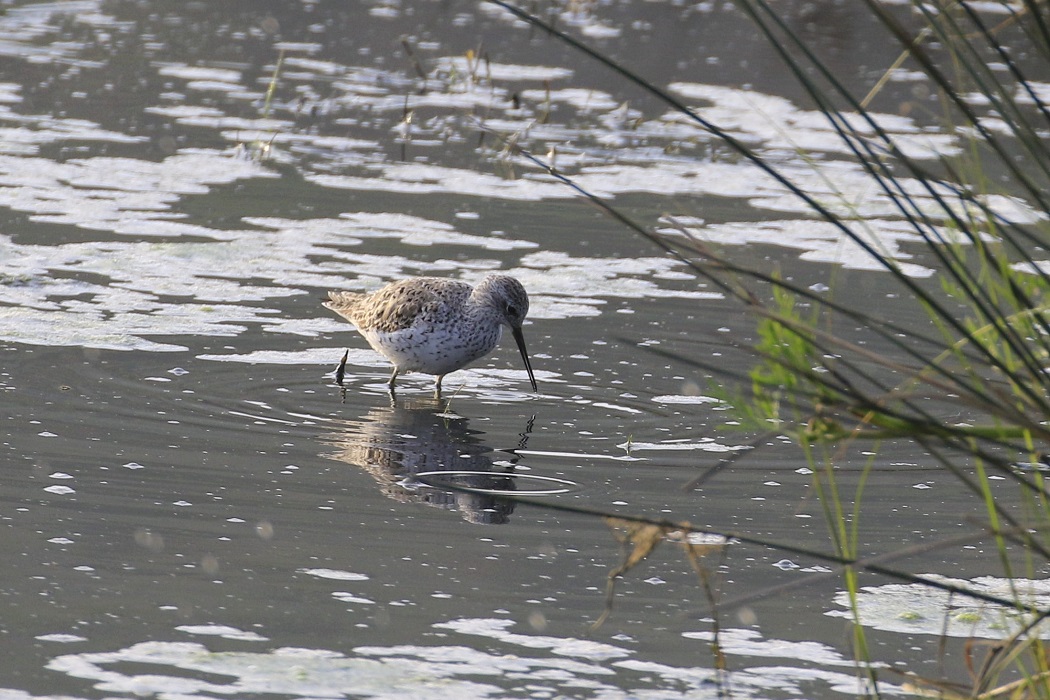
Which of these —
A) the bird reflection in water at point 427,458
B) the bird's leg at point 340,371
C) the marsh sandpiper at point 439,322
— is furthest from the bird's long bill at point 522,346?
the bird's leg at point 340,371

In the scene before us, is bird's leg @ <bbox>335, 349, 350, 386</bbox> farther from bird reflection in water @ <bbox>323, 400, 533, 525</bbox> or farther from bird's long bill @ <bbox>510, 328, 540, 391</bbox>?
bird's long bill @ <bbox>510, 328, 540, 391</bbox>

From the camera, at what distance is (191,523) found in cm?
597

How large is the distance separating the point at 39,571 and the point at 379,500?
1.45 meters

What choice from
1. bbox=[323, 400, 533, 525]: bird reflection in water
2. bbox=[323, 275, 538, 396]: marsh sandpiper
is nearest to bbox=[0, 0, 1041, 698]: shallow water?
bbox=[323, 400, 533, 525]: bird reflection in water

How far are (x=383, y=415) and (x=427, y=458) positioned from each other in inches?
33.1

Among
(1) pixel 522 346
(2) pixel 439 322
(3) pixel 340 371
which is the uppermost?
(2) pixel 439 322

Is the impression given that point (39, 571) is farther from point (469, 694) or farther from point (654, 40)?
point (654, 40)

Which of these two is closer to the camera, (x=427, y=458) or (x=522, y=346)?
(x=427, y=458)

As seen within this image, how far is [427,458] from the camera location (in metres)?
7.04

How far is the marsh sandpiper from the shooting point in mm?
8234

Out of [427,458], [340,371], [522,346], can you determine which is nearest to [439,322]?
[522,346]

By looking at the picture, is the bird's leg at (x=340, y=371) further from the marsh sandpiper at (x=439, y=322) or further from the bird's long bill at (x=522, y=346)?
the bird's long bill at (x=522, y=346)

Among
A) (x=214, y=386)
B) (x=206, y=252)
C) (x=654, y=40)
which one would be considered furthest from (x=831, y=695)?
(x=654, y=40)

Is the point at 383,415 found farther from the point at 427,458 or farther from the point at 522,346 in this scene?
the point at 522,346
